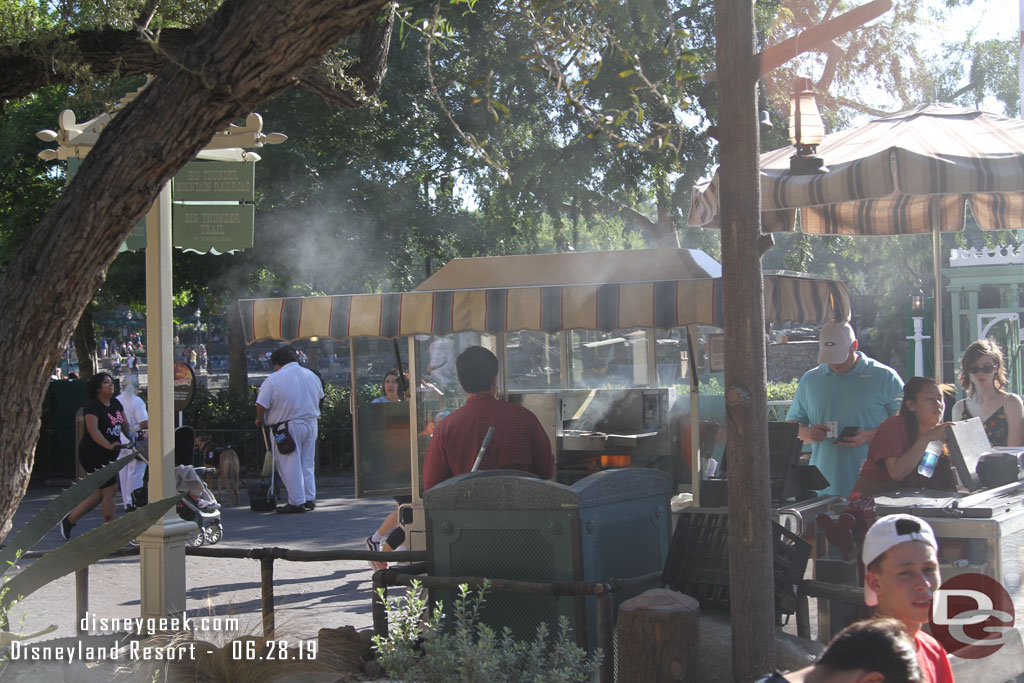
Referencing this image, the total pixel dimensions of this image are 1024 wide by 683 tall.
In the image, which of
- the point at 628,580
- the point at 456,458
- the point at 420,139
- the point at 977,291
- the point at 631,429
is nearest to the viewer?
the point at 628,580

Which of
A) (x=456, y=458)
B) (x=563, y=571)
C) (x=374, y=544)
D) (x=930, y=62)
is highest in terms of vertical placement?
(x=930, y=62)

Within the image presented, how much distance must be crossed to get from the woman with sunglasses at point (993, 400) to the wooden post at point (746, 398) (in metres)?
3.61

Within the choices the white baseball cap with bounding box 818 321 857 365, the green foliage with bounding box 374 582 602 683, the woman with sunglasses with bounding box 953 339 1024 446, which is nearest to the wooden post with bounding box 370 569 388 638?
the green foliage with bounding box 374 582 602 683

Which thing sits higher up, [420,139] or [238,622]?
[420,139]

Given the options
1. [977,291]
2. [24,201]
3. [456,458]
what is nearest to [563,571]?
[456,458]

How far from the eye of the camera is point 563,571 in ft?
14.2

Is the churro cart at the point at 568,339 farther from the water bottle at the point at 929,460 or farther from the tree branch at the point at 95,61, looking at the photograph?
Result: the tree branch at the point at 95,61

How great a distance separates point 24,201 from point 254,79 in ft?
49.2

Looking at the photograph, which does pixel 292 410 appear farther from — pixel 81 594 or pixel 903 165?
pixel 903 165

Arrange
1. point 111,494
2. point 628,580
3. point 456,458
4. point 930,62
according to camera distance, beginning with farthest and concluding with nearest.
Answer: point 930,62, point 111,494, point 456,458, point 628,580

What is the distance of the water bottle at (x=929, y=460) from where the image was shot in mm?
5375

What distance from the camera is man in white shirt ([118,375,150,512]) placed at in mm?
11141

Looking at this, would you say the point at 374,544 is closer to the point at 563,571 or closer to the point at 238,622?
the point at 238,622
